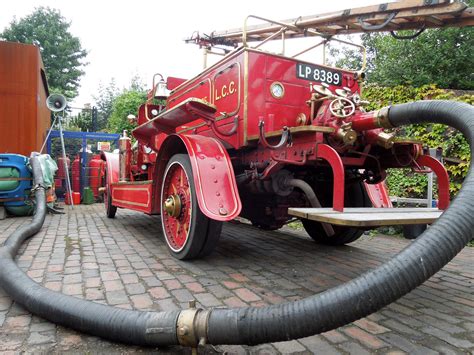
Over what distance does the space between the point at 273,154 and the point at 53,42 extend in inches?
1384

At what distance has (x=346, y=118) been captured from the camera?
2982 millimetres

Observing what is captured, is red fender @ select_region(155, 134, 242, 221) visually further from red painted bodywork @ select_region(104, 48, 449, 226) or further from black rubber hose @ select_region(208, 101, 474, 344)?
black rubber hose @ select_region(208, 101, 474, 344)

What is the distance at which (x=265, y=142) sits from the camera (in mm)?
2982

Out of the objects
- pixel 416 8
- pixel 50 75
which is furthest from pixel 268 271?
pixel 50 75

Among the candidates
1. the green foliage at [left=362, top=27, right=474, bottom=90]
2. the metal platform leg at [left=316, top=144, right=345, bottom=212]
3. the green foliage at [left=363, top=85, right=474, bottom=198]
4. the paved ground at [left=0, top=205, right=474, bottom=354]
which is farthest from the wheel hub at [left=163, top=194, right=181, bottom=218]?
the green foliage at [left=362, top=27, right=474, bottom=90]

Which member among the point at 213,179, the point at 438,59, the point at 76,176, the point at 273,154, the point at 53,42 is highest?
the point at 53,42

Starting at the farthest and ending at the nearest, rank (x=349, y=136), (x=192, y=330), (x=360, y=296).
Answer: (x=349, y=136) < (x=192, y=330) < (x=360, y=296)

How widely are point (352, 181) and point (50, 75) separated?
3228 cm

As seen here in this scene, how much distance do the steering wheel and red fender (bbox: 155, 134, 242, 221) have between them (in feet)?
3.31

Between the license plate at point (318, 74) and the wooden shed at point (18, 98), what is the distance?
8126mm

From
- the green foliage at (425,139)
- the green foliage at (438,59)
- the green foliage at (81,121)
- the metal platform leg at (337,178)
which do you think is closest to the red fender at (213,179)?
the metal platform leg at (337,178)

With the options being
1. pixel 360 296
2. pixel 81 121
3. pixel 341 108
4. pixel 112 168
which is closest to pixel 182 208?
pixel 341 108

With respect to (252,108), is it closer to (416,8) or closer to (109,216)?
(416,8)

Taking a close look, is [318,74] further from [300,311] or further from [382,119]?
[300,311]
